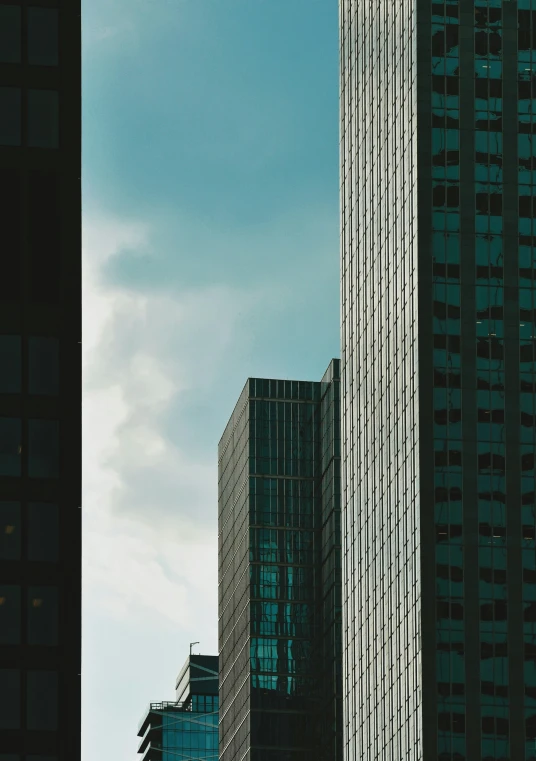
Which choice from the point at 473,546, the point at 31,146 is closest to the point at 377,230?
the point at 473,546

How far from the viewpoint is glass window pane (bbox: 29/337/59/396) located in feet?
313

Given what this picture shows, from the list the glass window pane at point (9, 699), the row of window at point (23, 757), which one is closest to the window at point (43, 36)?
the glass window pane at point (9, 699)

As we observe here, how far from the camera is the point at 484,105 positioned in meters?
174

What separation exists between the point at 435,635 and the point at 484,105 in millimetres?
48027

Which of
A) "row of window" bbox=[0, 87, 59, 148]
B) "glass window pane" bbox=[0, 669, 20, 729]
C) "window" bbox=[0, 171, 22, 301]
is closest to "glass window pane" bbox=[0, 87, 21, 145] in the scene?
"row of window" bbox=[0, 87, 59, 148]

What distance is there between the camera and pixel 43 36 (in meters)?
99.2

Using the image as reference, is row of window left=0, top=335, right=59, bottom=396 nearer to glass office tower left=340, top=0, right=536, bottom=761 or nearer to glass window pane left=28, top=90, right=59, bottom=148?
glass window pane left=28, top=90, right=59, bottom=148

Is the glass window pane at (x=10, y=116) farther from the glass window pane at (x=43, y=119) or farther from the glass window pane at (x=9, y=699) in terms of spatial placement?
the glass window pane at (x=9, y=699)

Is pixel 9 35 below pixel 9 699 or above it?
above

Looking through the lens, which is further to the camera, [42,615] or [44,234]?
[44,234]

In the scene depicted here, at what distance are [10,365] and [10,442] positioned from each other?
3.91m

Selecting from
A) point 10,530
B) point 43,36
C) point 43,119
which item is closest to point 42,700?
point 10,530

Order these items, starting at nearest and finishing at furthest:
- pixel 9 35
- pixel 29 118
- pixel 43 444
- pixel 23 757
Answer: pixel 23 757
pixel 43 444
pixel 29 118
pixel 9 35

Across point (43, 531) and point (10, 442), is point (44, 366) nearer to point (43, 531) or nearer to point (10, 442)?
point (10, 442)
